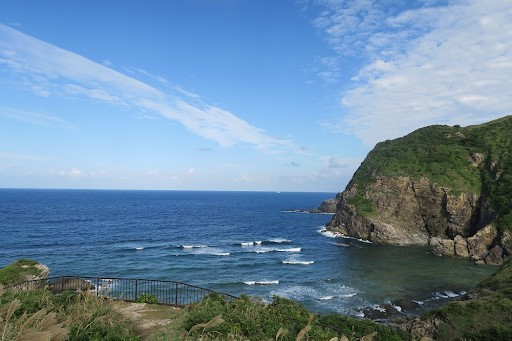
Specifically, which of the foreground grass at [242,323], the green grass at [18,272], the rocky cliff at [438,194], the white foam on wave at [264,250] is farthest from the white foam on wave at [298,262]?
the foreground grass at [242,323]

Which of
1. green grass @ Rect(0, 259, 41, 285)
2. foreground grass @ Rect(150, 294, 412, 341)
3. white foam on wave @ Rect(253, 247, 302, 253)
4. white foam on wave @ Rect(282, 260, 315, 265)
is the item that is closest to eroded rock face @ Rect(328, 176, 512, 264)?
white foam on wave @ Rect(253, 247, 302, 253)

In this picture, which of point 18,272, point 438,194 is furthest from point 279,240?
point 18,272

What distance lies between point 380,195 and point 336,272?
115 ft

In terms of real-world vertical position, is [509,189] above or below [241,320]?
above

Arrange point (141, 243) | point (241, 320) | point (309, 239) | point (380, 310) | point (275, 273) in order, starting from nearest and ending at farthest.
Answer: point (241, 320), point (380, 310), point (275, 273), point (141, 243), point (309, 239)

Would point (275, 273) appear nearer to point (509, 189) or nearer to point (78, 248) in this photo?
point (78, 248)

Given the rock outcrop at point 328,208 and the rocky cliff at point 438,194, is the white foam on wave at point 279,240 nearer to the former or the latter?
the rocky cliff at point 438,194

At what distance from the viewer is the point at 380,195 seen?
261 ft

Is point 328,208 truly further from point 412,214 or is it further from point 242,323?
point 242,323

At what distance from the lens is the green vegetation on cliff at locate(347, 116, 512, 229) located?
228 ft

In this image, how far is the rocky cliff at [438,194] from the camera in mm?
64062

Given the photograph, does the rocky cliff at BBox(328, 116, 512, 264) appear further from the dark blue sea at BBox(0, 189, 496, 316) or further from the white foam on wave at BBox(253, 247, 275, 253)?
the white foam on wave at BBox(253, 247, 275, 253)

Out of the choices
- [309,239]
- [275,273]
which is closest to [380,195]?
[309,239]

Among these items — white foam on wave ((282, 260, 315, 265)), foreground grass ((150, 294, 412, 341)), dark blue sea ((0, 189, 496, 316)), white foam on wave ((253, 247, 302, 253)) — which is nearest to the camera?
foreground grass ((150, 294, 412, 341))
